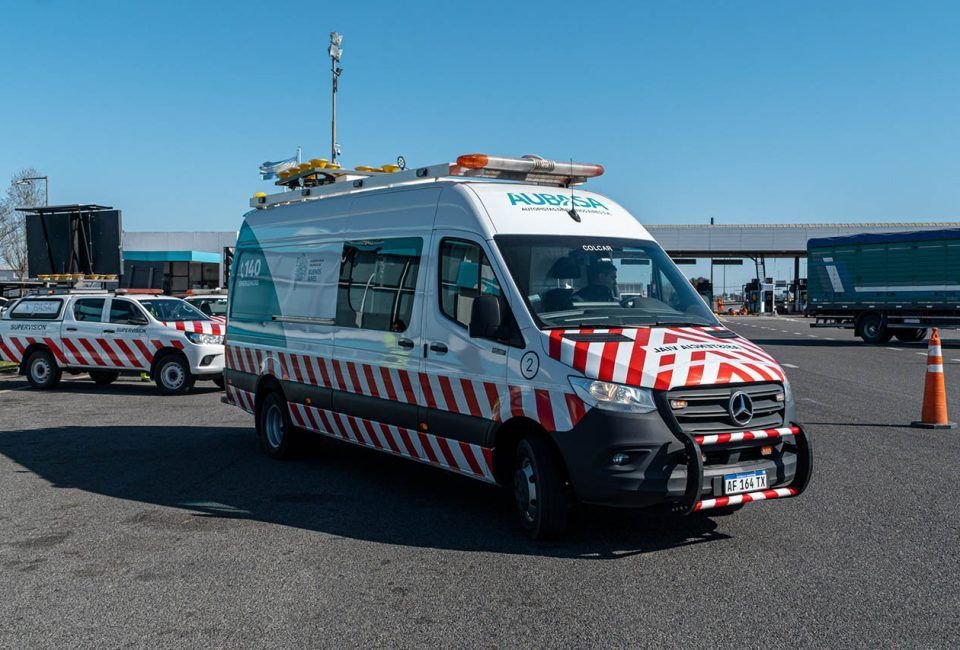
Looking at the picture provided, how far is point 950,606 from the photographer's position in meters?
4.97

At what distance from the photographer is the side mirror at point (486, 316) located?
6.48m

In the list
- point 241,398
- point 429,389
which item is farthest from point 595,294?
point 241,398

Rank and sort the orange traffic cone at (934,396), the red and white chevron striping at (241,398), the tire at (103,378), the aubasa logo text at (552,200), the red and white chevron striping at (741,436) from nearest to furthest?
the red and white chevron striping at (741,436)
the aubasa logo text at (552,200)
the red and white chevron striping at (241,398)
the orange traffic cone at (934,396)
the tire at (103,378)

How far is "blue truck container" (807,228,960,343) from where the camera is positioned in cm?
2942

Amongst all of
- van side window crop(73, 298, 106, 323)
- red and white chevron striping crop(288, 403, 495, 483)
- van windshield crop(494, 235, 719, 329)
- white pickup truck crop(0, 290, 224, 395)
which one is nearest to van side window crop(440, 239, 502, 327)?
van windshield crop(494, 235, 719, 329)

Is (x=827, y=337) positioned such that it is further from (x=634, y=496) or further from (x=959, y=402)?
(x=634, y=496)

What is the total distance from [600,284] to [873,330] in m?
27.0

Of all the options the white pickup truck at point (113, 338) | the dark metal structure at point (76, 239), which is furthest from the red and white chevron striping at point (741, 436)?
the dark metal structure at point (76, 239)

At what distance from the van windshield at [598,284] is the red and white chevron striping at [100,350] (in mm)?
11418

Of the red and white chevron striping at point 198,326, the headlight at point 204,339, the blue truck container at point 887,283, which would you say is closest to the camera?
the headlight at point 204,339

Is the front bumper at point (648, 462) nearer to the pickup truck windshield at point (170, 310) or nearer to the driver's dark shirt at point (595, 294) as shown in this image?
the driver's dark shirt at point (595, 294)

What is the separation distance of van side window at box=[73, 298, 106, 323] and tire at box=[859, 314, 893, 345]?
23937mm

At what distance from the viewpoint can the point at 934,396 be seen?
37.2 ft

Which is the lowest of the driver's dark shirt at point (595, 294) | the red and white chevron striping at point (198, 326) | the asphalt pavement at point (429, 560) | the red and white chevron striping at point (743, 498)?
the asphalt pavement at point (429, 560)
